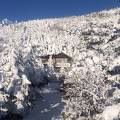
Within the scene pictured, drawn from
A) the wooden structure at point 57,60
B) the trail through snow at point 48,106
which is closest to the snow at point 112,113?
the trail through snow at point 48,106

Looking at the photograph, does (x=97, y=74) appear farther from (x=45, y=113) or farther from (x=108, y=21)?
(x=108, y=21)

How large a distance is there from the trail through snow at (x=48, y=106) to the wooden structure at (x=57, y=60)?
96.3 feet

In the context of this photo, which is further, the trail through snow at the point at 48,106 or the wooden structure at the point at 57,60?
the wooden structure at the point at 57,60

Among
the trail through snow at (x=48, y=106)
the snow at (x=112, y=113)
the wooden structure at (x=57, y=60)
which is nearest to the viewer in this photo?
the snow at (x=112, y=113)

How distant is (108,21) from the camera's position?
170 m

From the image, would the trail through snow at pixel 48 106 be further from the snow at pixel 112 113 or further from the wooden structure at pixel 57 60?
the wooden structure at pixel 57 60

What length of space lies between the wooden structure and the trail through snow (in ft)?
96.3

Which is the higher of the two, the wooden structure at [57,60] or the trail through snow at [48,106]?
the wooden structure at [57,60]

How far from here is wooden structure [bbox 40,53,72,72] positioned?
85.2 meters

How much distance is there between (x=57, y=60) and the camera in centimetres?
8794

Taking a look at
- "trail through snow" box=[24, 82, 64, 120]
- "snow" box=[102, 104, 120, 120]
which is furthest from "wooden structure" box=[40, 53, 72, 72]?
"snow" box=[102, 104, 120, 120]

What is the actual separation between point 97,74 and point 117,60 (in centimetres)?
434

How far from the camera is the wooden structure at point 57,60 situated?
85.2 m

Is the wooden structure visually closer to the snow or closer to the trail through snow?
the trail through snow
